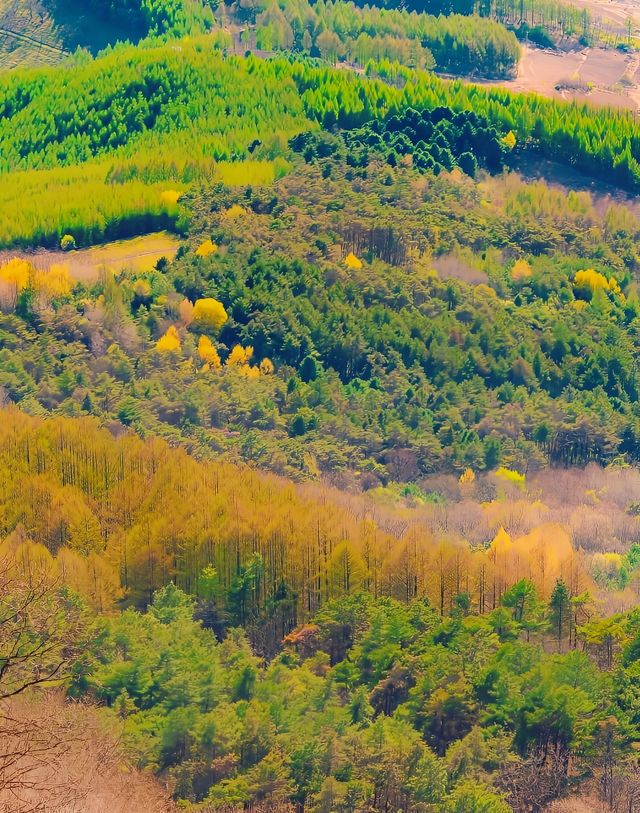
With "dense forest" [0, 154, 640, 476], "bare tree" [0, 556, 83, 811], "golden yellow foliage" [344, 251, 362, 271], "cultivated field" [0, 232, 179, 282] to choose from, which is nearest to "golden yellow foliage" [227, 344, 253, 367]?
"dense forest" [0, 154, 640, 476]

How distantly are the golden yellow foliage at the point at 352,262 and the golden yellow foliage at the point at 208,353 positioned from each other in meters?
15.3

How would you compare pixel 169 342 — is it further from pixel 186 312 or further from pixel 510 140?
pixel 510 140

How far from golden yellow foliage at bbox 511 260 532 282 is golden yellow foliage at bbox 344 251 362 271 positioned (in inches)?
469

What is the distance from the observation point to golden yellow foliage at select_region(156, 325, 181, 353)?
157875 millimetres

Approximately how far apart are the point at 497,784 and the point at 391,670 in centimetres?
1004

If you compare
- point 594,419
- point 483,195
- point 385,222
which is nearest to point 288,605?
point 594,419

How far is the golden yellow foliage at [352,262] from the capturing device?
17075 centimetres

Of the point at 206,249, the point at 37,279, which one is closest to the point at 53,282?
the point at 37,279

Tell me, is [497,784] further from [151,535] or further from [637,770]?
[151,535]

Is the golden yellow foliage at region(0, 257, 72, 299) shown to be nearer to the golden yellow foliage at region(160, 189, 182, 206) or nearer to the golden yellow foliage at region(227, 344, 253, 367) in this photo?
the golden yellow foliage at region(227, 344, 253, 367)

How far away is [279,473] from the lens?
461 feet

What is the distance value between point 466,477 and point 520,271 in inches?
1206

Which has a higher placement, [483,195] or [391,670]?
[483,195]

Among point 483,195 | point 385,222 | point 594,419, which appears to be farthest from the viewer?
point 483,195
